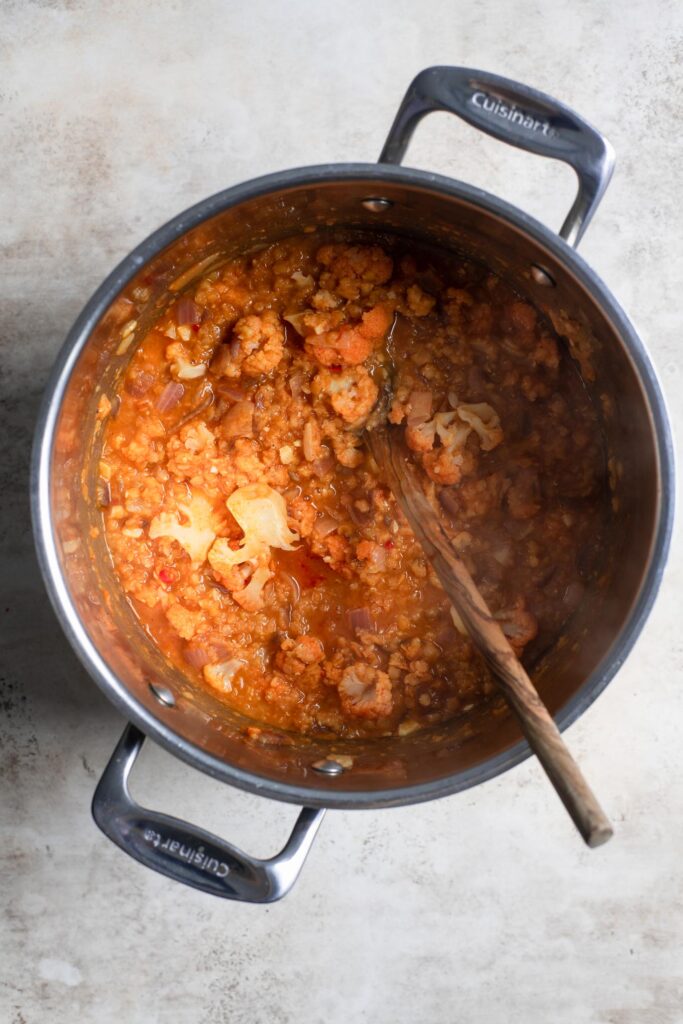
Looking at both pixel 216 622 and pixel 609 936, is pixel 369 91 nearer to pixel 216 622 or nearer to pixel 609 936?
pixel 216 622

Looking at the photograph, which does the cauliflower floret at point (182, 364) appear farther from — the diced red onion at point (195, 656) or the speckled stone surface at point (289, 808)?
the diced red onion at point (195, 656)

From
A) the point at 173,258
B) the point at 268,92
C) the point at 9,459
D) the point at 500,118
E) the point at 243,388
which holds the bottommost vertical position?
the point at 9,459

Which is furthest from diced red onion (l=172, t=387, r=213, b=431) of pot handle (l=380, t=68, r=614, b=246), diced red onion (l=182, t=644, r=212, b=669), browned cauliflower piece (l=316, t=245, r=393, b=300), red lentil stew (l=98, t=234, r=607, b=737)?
pot handle (l=380, t=68, r=614, b=246)

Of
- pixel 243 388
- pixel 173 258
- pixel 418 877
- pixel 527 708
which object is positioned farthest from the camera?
pixel 418 877

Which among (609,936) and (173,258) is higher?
(173,258)

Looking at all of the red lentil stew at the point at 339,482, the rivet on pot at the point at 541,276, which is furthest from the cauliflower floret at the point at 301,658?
the rivet on pot at the point at 541,276

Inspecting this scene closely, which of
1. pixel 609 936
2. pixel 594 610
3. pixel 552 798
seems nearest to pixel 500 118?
pixel 594 610

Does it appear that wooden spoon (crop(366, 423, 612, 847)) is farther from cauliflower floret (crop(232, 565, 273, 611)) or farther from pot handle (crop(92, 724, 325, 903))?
pot handle (crop(92, 724, 325, 903))
